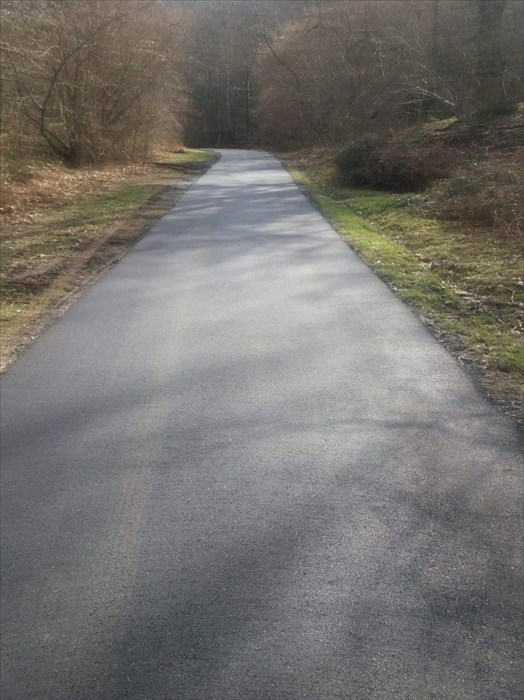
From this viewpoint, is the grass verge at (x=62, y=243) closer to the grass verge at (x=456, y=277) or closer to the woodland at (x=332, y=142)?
the woodland at (x=332, y=142)

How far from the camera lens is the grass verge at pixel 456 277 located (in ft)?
22.2

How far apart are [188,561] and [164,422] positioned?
1838mm

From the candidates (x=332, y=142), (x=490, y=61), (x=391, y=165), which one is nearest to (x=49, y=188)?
(x=391, y=165)

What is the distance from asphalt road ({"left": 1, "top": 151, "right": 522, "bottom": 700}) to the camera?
10.1 ft

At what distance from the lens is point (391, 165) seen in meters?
20.9

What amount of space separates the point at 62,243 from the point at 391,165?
36.9 feet

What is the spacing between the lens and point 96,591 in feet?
11.7

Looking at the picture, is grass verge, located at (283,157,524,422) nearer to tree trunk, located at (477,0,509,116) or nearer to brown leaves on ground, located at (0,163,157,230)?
brown leaves on ground, located at (0,163,157,230)

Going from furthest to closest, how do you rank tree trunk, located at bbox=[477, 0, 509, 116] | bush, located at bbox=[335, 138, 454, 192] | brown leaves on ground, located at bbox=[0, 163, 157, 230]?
tree trunk, located at bbox=[477, 0, 509, 116]
bush, located at bbox=[335, 138, 454, 192]
brown leaves on ground, located at bbox=[0, 163, 157, 230]

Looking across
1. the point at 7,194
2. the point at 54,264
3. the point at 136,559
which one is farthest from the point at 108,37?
the point at 136,559

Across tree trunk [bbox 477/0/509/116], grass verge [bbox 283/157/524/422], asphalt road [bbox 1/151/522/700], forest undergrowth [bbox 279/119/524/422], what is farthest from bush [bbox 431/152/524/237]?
tree trunk [bbox 477/0/509/116]

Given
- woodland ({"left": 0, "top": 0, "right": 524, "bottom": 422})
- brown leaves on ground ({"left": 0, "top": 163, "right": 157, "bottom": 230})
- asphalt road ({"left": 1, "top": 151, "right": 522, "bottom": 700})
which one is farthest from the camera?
brown leaves on ground ({"left": 0, "top": 163, "right": 157, "bottom": 230})

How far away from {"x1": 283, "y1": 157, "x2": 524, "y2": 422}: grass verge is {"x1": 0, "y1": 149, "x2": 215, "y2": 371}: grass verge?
14.3 ft

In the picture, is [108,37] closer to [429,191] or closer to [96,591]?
[429,191]
